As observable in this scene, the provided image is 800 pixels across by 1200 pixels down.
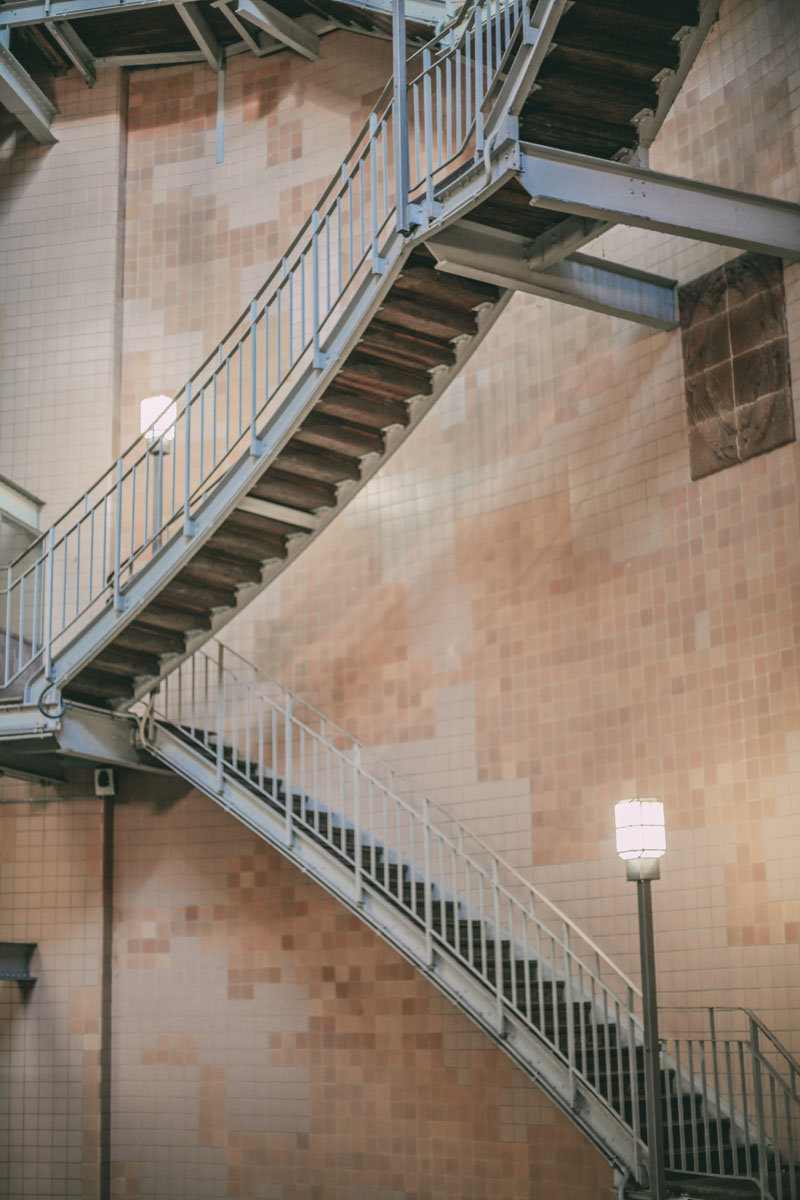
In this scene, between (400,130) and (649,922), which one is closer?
(649,922)

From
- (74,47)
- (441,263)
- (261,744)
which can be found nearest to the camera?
(441,263)

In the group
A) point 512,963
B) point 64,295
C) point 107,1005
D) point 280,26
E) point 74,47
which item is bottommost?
point 107,1005

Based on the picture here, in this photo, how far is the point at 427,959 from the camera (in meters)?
10.5

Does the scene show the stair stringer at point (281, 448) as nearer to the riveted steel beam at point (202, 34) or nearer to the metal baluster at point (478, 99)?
the metal baluster at point (478, 99)

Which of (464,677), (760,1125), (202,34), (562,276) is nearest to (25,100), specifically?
(202,34)

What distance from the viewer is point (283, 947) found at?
13383 millimetres

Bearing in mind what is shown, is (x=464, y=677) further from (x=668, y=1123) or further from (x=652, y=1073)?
(x=652, y=1073)

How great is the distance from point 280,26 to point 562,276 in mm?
6409

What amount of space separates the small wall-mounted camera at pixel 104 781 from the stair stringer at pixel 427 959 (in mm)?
1726

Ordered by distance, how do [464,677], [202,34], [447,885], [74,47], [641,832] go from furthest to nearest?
[74,47] → [202,34] → [464,677] → [447,885] → [641,832]

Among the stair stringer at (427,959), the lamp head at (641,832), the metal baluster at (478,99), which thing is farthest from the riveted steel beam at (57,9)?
the lamp head at (641,832)

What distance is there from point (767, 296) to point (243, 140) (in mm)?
7637

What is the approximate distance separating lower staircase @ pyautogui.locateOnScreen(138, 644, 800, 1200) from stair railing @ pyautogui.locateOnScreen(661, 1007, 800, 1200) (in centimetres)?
2

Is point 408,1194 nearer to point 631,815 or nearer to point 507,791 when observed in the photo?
point 507,791
